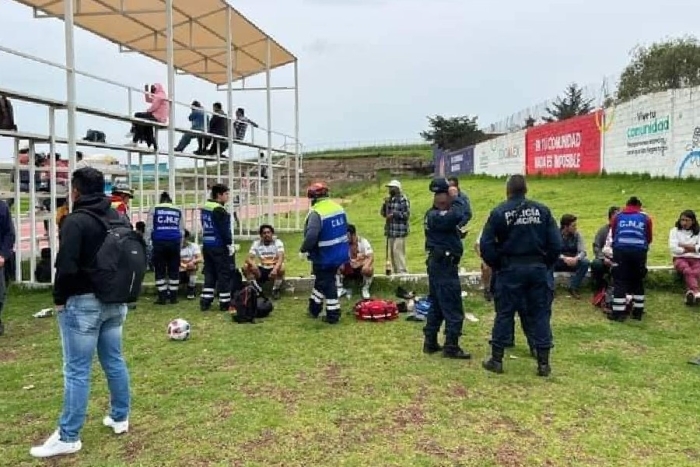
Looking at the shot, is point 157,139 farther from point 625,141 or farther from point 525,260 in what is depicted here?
point 625,141

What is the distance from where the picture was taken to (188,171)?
1602 centimetres

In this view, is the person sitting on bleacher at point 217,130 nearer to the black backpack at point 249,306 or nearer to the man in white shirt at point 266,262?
the man in white shirt at point 266,262

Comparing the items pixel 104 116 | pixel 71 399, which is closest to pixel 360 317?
pixel 71 399

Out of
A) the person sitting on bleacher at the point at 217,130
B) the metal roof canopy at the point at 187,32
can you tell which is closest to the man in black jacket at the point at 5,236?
the metal roof canopy at the point at 187,32

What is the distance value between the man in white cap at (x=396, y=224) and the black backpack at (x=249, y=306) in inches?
106

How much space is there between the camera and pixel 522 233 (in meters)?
6.02

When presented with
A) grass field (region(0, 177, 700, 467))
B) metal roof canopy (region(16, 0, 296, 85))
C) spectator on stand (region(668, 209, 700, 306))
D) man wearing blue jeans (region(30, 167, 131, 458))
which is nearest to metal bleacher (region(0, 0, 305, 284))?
metal roof canopy (region(16, 0, 296, 85))

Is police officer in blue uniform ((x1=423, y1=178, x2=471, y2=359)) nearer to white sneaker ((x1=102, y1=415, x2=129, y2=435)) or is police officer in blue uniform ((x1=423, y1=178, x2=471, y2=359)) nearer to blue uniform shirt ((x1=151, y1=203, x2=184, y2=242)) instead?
white sneaker ((x1=102, y1=415, x2=129, y2=435))

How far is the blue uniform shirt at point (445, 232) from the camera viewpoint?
6613 mm

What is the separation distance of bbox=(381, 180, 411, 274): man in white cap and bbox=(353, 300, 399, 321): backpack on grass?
7.33ft

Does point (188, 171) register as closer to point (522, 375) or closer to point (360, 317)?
point (360, 317)

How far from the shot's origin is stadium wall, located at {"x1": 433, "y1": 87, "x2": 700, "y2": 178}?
17.2 metres

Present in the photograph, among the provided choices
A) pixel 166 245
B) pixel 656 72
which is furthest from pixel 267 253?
pixel 656 72

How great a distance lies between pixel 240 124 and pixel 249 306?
9.53 m
